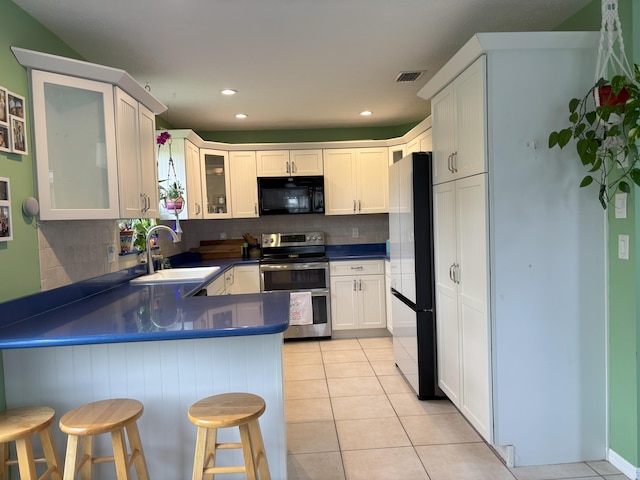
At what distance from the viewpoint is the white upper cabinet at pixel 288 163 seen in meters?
4.71

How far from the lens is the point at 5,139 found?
6.12 feet

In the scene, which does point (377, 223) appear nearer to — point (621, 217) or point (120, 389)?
point (621, 217)

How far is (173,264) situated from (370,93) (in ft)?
8.17

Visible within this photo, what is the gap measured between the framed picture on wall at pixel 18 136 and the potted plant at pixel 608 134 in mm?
2450

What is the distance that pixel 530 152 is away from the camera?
2.12 meters

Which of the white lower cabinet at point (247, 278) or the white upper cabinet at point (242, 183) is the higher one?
the white upper cabinet at point (242, 183)

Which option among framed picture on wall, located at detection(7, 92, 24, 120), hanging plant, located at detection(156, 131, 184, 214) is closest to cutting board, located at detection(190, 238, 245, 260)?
hanging plant, located at detection(156, 131, 184, 214)

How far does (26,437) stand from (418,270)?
2241mm

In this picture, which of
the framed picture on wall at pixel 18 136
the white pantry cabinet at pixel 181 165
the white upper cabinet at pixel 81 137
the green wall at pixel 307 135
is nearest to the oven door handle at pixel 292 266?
the white pantry cabinet at pixel 181 165

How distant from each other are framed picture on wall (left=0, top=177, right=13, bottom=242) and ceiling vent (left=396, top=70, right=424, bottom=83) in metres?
2.59

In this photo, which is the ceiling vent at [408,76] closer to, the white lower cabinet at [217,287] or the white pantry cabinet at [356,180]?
the white pantry cabinet at [356,180]

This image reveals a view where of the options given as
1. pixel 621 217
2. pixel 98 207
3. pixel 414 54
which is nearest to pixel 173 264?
pixel 98 207

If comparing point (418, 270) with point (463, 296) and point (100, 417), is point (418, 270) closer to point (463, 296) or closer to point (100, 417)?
point (463, 296)

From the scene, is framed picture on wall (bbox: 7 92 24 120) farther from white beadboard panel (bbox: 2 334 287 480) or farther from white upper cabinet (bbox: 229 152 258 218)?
white upper cabinet (bbox: 229 152 258 218)
